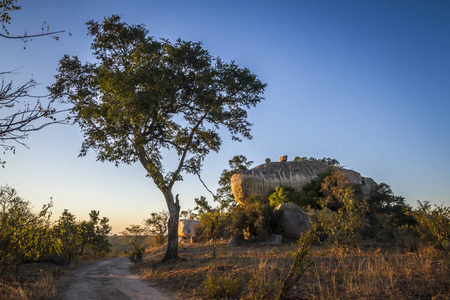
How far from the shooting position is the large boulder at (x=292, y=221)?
1861 cm

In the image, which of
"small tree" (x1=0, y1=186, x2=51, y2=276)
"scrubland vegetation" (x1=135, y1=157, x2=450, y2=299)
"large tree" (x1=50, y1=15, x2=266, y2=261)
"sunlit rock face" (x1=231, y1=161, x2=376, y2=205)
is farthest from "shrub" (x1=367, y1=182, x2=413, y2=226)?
"small tree" (x1=0, y1=186, x2=51, y2=276)

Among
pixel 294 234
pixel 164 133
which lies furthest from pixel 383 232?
pixel 164 133

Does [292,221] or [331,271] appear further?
[292,221]

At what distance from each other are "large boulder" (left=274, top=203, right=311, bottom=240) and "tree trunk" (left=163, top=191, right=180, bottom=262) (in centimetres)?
841

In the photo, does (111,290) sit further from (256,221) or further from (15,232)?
(256,221)

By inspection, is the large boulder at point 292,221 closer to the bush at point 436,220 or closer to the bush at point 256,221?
the bush at point 256,221

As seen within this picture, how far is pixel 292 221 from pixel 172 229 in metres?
8.94

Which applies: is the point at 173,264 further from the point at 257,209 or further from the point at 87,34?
the point at 87,34

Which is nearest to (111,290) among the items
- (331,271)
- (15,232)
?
(15,232)

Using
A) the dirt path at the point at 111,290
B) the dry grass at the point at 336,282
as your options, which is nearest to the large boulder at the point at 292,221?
the dry grass at the point at 336,282

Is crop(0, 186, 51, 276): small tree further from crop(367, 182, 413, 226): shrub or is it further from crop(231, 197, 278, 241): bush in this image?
crop(367, 182, 413, 226): shrub

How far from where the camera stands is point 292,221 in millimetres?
18859

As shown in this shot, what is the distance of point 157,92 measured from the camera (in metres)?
12.7

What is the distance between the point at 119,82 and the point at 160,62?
2076mm
